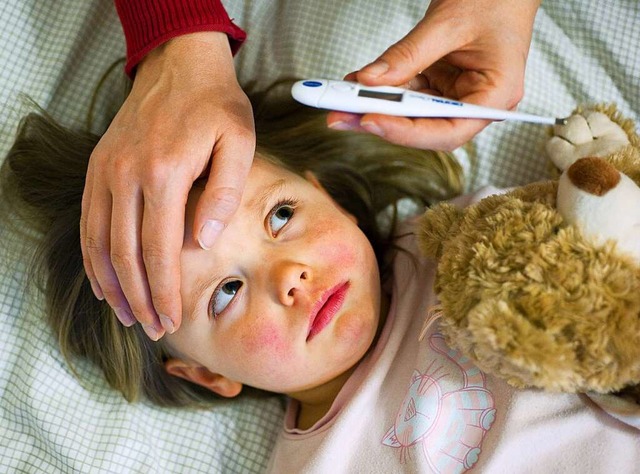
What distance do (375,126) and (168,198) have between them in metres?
0.27

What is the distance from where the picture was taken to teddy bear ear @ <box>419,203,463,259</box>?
3.11 ft

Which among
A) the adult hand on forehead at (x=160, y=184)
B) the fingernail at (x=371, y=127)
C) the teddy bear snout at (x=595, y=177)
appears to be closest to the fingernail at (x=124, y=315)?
the adult hand on forehead at (x=160, y=184)

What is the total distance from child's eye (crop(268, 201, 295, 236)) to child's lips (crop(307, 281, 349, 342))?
0.12 metres

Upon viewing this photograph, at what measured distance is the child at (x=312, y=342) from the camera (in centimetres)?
94

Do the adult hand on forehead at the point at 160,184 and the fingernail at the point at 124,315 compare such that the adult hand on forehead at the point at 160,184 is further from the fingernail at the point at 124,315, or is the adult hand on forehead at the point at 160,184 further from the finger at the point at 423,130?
the finger at the point at 423,130

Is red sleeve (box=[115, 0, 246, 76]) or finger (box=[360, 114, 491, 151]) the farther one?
red sleeve (box=[115, 0, 246, 76])

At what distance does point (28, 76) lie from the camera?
4.38 feet

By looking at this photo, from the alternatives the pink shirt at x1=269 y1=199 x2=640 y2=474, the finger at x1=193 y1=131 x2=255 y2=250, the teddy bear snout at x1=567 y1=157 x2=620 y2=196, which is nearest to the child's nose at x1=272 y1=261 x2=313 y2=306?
A: the finger at x1=193 y1=131 x2=255 y2=250

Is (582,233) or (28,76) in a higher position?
(582,233)

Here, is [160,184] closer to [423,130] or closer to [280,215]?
[280,215]

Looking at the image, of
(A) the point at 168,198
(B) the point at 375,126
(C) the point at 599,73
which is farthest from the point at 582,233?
(C) the point at 599,73

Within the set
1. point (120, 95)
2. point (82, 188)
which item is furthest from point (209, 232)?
point (120, 95)

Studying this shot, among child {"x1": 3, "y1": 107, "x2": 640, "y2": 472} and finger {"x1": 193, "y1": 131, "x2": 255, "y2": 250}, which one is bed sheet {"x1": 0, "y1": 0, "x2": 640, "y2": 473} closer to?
child {"x1": 3, "y1": 107, "x2": 640, "y2": 472}

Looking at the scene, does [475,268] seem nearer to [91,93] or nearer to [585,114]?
[585,114]
